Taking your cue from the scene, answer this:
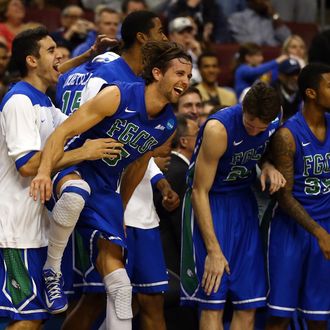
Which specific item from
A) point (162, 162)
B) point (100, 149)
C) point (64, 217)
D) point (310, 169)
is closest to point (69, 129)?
point (100, 149)

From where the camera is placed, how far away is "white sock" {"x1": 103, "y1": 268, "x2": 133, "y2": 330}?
5375mm

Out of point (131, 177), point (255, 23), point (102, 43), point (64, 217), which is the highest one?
point (102, 43)

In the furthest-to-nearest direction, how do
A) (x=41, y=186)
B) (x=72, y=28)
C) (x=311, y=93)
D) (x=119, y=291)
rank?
(x=72, y=28) → (x=311, y=93) → (x=119, y=291) → (x=41, y=186)

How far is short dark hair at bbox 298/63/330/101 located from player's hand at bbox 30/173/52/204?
205 centimetres

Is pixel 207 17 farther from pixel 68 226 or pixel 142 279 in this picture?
pixel 68 226

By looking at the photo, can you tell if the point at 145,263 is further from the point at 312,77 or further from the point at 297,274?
the point at 312,77

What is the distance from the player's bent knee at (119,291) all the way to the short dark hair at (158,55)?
1081 mm

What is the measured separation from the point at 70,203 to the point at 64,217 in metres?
0.09

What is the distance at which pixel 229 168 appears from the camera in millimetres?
5992

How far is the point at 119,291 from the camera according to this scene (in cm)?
538

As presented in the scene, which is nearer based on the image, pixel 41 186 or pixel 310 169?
pixel 41 186

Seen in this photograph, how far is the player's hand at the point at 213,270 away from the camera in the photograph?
5910mm

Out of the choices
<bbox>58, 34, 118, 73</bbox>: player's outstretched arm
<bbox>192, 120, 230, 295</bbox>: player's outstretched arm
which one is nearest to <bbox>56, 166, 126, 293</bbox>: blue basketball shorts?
<bbox>192, 120, 230, 295</bbox>: player's outstretched arm

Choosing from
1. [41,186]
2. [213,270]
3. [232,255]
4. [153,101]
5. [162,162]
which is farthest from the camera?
[162,162]
